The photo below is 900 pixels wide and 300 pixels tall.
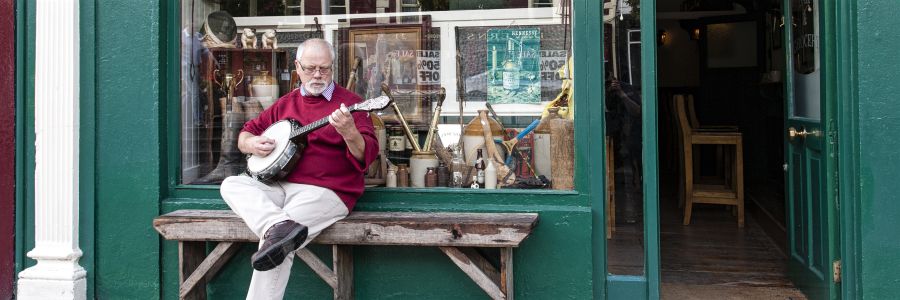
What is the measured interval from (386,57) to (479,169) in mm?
836

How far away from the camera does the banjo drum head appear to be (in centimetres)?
354

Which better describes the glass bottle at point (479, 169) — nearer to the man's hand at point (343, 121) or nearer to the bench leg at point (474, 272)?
the bench leg at point (474, 272)

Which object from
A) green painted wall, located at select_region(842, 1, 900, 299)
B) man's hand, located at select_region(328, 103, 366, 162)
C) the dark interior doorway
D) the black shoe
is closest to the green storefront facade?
green painted wall, located at select_region(842, 1, 900, 299)

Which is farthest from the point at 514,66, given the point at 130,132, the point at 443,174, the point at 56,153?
the point at 56,153

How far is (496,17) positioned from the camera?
428cm

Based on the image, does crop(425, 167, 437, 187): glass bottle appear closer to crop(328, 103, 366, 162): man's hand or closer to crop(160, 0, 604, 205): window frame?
crop(160, 0, 604, 205): window frame

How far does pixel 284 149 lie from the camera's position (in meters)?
3.53

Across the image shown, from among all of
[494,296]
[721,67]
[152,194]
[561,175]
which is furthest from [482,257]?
[721,67]

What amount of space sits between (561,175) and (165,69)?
6.55 feet

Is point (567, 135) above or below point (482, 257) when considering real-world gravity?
above

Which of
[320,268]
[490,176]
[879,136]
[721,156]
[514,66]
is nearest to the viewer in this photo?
[879,136]

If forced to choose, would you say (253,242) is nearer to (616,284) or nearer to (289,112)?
(289,112)

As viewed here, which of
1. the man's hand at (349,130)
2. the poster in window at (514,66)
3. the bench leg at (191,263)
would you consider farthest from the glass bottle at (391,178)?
the bench leg at (191,263)

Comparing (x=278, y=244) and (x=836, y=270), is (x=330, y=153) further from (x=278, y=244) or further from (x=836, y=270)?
(x=836, y=270)
